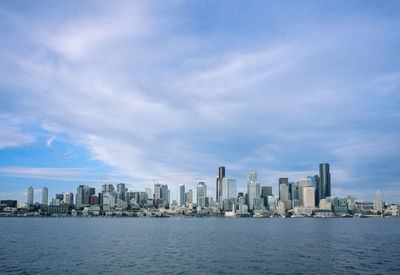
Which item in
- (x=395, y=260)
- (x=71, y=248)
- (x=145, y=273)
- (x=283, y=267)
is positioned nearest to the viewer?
(x=145, y=273)

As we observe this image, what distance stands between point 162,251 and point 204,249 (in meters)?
11.7

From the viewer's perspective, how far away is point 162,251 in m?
84.3

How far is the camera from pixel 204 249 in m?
89.6

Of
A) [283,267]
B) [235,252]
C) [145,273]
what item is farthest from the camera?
[235,252]

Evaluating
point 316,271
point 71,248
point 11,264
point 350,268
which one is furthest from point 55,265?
point 350,268

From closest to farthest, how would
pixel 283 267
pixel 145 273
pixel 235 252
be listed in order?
pixel 145 273 < pixel 283 267 < pixel 235 252

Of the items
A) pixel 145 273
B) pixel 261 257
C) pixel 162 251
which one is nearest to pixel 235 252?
pixel 261 257

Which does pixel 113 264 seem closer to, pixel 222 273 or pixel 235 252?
pixel 222 273

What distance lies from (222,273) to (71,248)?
48736 millimetres

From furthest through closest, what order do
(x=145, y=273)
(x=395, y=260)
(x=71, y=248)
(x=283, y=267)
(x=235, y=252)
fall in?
(x=71, y=248)
(x=235, y=252)
(x=395, y=260)
(x=283, y=267)
(x=145, y=273)

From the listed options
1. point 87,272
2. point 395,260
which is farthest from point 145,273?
point 395,260

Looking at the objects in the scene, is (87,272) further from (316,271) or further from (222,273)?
(316,271)

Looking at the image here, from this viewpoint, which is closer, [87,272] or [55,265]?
[87,272]

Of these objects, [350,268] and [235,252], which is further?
[235,252]
